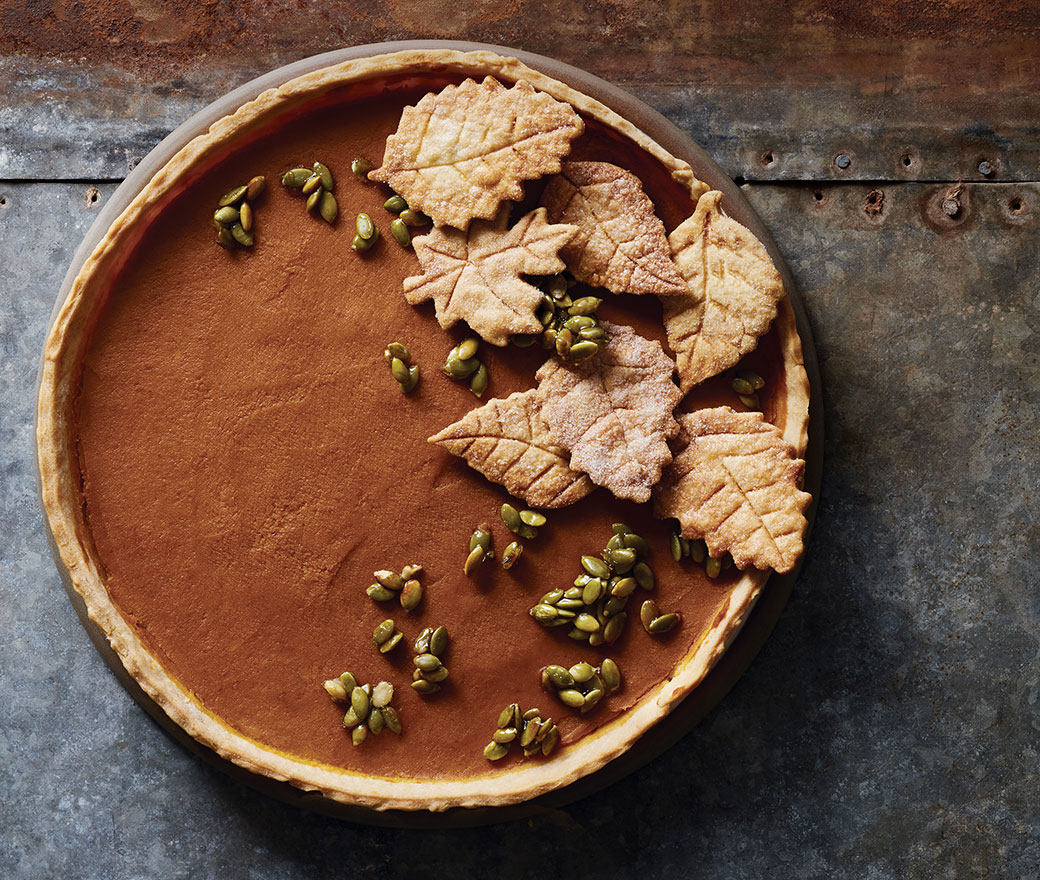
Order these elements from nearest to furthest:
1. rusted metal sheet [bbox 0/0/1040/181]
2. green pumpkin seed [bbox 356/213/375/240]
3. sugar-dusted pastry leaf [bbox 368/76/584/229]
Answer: sugar-dusted pastry leaf [bbox 368/76/584/229] → green pumpkin seed [bbox 356/213/375/240] → rusted metal sheet [bbox 0/0/1040/181]

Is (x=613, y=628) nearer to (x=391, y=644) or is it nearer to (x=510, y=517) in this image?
(x=510, y=517)

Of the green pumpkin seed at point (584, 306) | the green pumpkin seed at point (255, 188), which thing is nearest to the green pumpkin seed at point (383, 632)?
the green pumpkin seed at point (584, 306)

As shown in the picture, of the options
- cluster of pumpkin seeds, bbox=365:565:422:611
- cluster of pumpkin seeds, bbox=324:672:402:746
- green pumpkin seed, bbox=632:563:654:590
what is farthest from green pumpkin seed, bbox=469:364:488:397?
cluster of pumpkin seeds, bbox=324:672:402:746

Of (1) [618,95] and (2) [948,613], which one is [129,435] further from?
(2) [948,613]

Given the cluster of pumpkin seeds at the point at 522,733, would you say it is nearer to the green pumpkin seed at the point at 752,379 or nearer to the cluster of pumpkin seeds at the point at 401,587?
the cluster of pumpkin seeds at the point at 401,587

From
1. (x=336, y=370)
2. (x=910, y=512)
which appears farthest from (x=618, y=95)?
(x=910, y=512)

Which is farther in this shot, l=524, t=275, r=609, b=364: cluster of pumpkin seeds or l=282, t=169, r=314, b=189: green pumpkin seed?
l=282, t=169, r=314, b=189: green pumpkin seed

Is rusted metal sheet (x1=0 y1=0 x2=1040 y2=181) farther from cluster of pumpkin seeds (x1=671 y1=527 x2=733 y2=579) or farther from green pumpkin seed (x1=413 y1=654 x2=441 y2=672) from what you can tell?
green pumpkin seed (x1=413 y1=654 x2=441 y2=672)

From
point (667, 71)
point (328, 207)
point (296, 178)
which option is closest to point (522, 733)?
point (328, 207)
